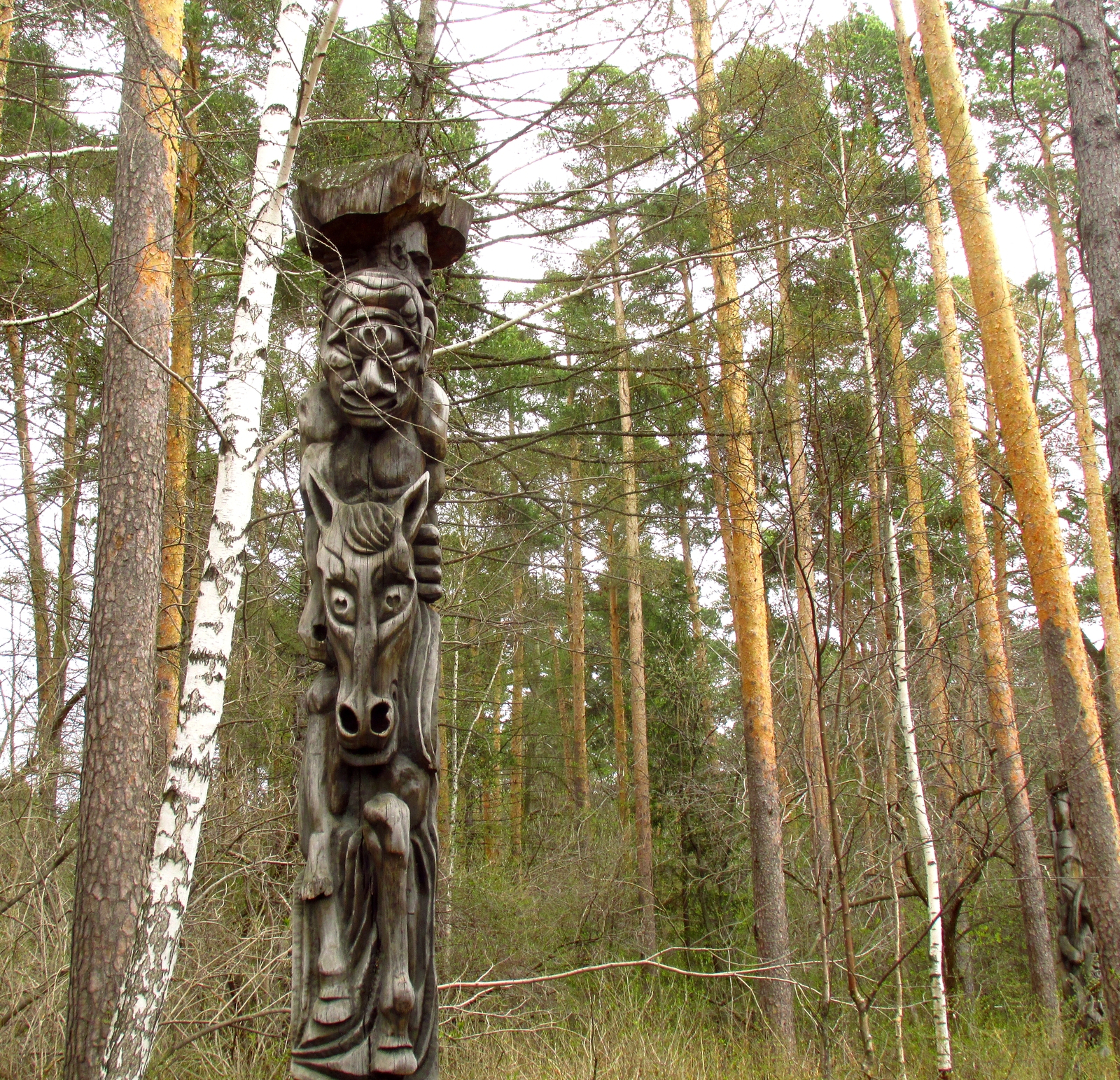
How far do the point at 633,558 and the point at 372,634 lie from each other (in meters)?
7.75

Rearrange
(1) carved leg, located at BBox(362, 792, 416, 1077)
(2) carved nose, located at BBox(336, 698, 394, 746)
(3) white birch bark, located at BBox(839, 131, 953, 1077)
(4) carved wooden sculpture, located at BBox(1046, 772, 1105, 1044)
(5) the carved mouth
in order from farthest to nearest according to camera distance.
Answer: (4) carved wooden sculpture, located at BBox(1046, 772, 1105, 1044) < (3) white birch bark, located at BBox(839, 131, 953, 1077) < (5) the carved mouth < (2) carved nose, located at BBox(336, 698, 394, 746) < (1) carved leg, located at BBox(362, 792, 416, 1077)

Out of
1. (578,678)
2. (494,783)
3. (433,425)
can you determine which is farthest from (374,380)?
(578,678)

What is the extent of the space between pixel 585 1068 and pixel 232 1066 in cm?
272

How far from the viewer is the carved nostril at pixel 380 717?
337 cm

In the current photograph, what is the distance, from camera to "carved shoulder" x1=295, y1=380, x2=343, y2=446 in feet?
13.1

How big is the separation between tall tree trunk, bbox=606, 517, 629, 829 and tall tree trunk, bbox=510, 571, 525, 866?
6.68 feet

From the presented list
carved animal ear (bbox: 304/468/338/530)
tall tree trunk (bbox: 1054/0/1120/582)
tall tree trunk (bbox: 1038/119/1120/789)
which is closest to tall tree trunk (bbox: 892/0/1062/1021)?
tall tree trunk (bbox: 1038/119/1120/789)

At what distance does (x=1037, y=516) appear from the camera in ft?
27.5

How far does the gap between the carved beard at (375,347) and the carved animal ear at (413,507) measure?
309 mm

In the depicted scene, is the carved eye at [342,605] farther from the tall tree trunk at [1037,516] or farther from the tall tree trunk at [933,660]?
the tall tree trunk at [1037,516]

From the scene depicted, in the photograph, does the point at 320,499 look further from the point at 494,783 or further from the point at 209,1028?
the point at 494,783

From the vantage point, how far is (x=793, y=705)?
958cm

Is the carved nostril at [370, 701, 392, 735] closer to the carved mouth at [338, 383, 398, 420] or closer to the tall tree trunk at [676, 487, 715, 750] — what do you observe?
the carved mouth at [338, 383, 398, 420]

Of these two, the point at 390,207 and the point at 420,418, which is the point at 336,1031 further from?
the point at 390,207
